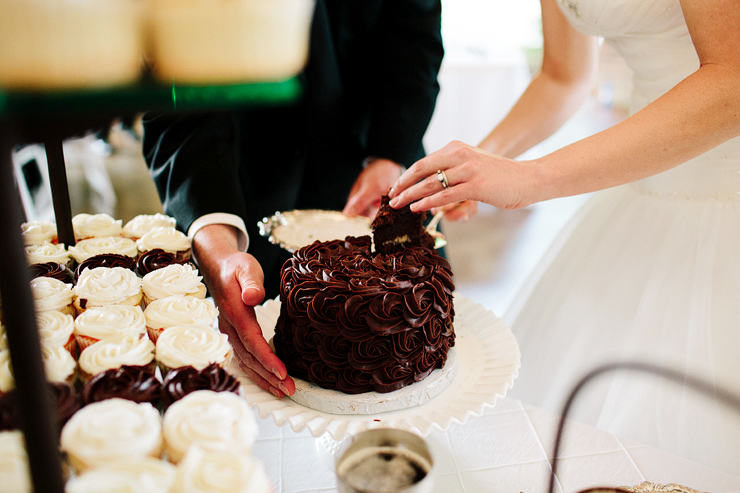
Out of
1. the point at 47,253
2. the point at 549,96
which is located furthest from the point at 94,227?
the point at 549,96

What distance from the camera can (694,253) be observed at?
1523 millimetres

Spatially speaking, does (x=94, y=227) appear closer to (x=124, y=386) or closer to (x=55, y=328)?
(x=55, y=328)

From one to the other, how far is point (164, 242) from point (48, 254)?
0.88 feet

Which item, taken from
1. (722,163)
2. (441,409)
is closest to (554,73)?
(722,163)

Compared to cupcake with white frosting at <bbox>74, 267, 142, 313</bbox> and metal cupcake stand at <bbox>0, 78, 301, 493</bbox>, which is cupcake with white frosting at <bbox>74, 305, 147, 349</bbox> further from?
metal cupcake stand at <bbox>0, 78, 301, 493</bbox>

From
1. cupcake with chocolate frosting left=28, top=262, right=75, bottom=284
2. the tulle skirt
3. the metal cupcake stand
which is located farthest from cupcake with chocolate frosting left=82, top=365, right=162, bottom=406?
the tulle skirt

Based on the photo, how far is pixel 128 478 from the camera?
57 cm

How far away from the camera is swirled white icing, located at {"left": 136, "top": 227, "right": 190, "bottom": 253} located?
1.42 meters

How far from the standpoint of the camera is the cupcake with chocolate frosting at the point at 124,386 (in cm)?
73

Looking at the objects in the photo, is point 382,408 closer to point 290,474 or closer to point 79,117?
point 290,474

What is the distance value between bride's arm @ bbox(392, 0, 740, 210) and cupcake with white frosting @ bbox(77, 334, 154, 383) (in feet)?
2.33

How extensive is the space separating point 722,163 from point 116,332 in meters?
1.59

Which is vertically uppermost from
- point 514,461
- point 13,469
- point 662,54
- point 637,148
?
point 662,54

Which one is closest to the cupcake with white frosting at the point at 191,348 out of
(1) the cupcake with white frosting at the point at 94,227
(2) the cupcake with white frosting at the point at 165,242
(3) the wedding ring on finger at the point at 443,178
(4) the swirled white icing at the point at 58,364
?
(4) the swirled white icing at the point at 58,364
